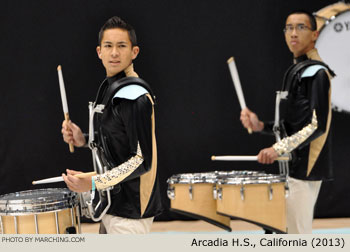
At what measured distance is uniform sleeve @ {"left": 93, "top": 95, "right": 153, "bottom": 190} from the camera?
201cm

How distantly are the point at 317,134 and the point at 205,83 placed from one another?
2.02m

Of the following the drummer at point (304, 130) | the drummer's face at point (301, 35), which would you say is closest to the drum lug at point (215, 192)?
the drummer at point (304, 130)

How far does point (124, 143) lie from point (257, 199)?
4.51 ft

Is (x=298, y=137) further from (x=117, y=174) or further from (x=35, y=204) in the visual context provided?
(x=35, y=204)

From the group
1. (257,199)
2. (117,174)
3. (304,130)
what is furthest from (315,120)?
(117,174)

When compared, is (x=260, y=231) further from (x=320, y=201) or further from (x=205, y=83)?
(x=205, y=83)

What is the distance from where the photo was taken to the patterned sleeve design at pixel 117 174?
2.00 meters

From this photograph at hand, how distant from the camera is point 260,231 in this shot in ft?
15.3

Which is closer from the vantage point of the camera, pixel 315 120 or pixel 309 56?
pixel 315 120

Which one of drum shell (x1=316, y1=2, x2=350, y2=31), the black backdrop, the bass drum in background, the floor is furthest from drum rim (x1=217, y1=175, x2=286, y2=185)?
drum shell (x1=316, y1=2, x2=350, y2=31)

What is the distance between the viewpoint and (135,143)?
2.04 m

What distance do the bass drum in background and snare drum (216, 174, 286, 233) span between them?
207cm

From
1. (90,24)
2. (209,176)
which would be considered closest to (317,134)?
(209,176)

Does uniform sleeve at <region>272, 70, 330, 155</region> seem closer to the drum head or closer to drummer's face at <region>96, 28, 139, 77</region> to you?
drummer's face at <region>96, 28, 139, 77</region>
